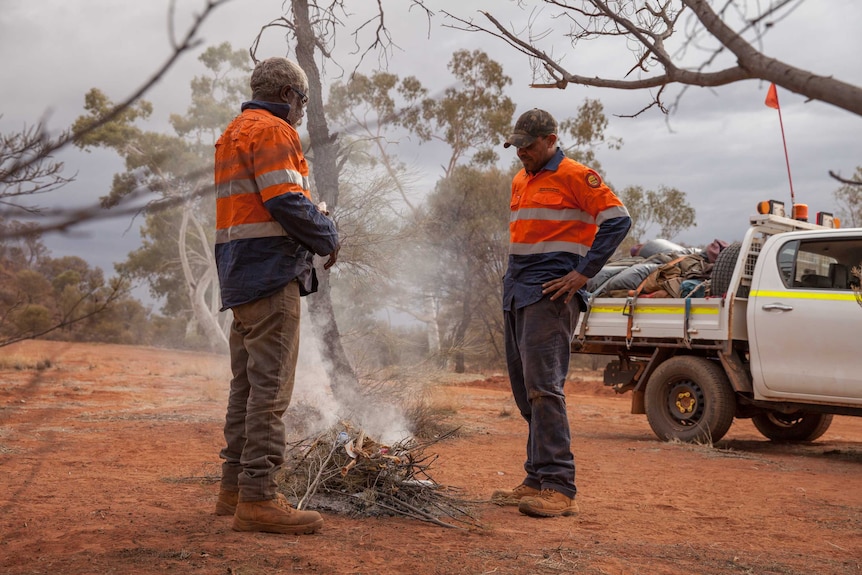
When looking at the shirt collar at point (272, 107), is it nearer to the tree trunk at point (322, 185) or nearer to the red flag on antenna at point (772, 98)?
the tree trunk at point (322, 185)

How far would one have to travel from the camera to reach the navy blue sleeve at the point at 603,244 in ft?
14.9

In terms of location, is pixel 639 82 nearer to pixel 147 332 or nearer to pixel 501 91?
pixel 501 91

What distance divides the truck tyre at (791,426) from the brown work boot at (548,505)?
202 inches

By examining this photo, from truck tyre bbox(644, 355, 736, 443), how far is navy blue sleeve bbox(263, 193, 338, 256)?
532cm

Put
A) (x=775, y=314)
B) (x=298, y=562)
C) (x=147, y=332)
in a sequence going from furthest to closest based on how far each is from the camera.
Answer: (x=147, y=332)
(x=775, y=314)
(x=298, y=562)

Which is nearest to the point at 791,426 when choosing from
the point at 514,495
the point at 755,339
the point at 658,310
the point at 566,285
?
the point at 755,339

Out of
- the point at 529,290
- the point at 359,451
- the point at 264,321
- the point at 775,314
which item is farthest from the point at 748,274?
the point at 264,321

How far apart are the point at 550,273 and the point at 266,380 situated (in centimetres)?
175

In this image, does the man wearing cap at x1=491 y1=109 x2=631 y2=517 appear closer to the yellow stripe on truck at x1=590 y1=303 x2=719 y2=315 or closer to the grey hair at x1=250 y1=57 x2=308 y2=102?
the grey hair at x1=250 y1=57 x2=308 y2=102

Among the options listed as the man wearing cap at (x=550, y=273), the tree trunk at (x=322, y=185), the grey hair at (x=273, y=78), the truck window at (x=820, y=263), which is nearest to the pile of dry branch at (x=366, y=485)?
the man wearing cap at (x=550, y=273)

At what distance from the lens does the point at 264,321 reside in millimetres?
3777

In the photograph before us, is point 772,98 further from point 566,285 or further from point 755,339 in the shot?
point 566,285

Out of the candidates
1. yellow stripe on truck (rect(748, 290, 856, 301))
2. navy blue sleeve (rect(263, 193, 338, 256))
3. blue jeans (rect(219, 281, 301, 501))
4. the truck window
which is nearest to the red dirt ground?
blue jeans (rect(219, 281, 301, 501))

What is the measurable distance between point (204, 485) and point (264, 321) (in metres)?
1.86
